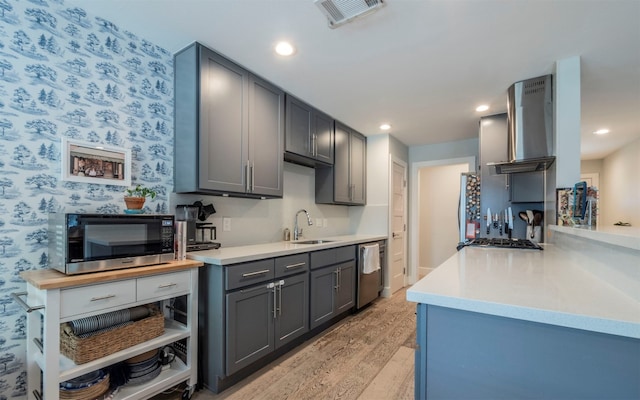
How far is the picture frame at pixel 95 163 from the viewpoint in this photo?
1706 mm

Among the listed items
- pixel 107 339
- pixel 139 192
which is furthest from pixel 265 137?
pixel 107 339

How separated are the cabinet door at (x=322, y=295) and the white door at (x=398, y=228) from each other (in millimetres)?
1531

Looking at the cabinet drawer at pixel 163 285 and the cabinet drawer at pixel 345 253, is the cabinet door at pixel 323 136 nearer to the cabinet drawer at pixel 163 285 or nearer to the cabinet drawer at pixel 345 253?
the cabinet drawer at pixel 345 253

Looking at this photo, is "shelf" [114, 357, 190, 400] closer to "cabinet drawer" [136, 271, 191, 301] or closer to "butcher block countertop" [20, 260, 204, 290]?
"cabinet drawer" [136, 271, 191, 301]

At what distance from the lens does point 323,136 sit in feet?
11.1

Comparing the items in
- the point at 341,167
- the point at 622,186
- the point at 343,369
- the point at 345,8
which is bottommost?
the point at 343,369

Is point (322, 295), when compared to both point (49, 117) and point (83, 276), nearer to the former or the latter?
point (83, 276)

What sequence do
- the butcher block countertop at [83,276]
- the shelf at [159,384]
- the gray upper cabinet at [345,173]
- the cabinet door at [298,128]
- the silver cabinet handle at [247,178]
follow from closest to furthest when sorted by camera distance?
the butcher block countertop at [83,276]
the shelf at [159,384]
the silver cabinet handle at [247,178]
the cabinet door at [298,128]
the gray upper cabinet at [345,173]

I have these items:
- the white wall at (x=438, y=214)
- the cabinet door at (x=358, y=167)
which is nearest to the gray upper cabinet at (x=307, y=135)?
the cabinet door at (x=358, y=167)

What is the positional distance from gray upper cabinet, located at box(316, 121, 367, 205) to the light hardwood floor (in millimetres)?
1544

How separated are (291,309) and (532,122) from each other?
260cm

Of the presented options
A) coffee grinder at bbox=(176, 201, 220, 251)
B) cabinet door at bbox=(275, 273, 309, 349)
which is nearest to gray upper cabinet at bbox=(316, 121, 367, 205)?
cabinet door at bbox=(275, 273, 309, 349)

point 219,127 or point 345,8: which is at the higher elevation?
point 345,8

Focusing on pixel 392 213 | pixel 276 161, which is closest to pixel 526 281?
pixel 276 161
